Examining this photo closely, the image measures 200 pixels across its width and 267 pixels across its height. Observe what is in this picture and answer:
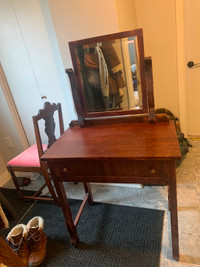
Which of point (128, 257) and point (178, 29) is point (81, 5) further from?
point (128, 257)

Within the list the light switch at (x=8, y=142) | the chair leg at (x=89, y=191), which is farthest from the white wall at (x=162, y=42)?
the light switch at (x=8, y=142)

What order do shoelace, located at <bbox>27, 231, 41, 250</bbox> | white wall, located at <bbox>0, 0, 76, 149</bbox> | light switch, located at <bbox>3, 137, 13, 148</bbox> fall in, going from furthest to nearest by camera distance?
light switch, located at <bbox>3, 137, 13, 148</bbox> < white wall, located at <bbox>0, 0, 76, 149</bbox> < shoelace, located at <bbox>27, 231, 41, 250</bbox>

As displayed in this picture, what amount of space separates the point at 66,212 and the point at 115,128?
2.11ft

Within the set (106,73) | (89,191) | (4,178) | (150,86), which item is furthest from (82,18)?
(4,178)

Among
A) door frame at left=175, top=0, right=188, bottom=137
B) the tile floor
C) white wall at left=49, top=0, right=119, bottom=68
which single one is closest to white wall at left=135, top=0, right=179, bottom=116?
door frame at left=175, top=0, right=188, bottom=137

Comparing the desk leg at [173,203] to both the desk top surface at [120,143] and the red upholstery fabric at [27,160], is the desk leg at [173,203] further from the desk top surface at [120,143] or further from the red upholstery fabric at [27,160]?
the red upholstery fabric at [27,160]

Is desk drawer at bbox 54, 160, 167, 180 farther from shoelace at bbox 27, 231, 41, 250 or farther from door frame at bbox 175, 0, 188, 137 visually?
door frame at bbox 175, 0, 188, 137

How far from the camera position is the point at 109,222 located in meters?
1.63

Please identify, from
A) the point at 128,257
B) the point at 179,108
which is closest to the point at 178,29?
the point at 179,108

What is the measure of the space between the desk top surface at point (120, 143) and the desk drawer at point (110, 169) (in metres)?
0.06

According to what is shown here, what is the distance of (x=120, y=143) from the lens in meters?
1.16

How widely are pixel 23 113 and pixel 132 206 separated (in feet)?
4.70

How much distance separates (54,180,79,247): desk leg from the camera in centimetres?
131

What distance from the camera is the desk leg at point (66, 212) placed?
4.30 ft
